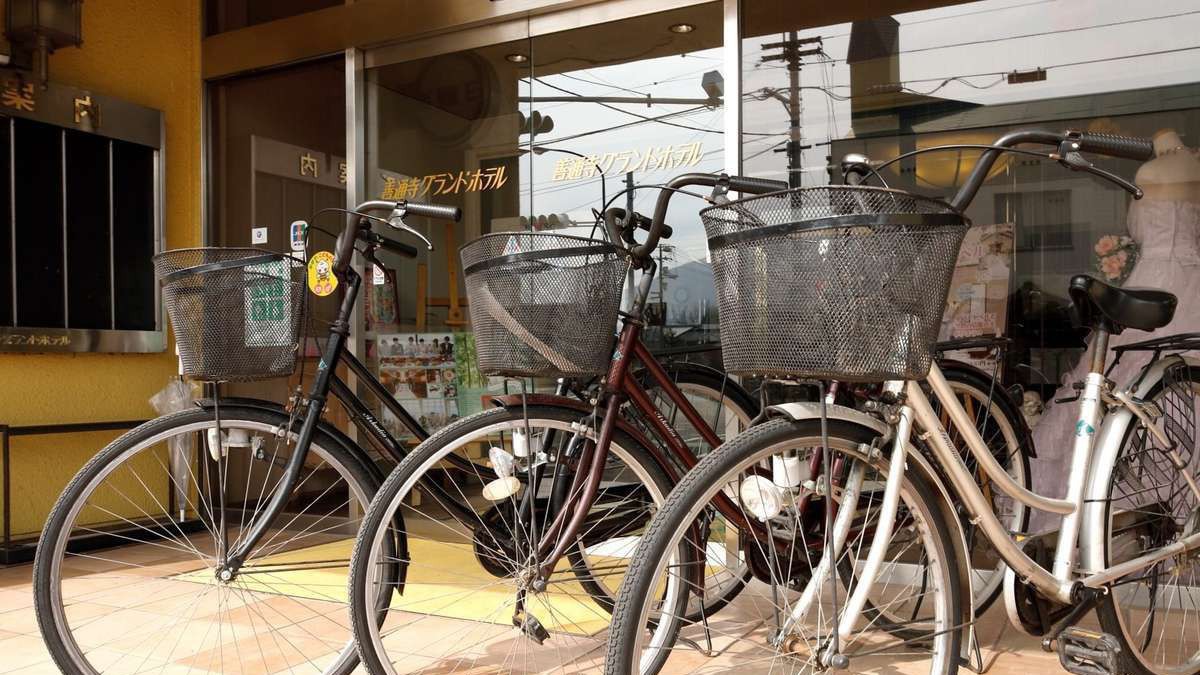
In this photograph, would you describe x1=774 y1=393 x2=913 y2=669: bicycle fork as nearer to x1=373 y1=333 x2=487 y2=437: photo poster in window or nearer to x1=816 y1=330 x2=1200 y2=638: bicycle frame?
x1=816 y1=330 x2=1200 y2=638: bicycle frame

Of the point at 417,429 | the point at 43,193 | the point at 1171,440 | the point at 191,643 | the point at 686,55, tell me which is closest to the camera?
the point at 1171,440

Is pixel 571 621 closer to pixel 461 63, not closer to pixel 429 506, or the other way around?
pixel 429 506

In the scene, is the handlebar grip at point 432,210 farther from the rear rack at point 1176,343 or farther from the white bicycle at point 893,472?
the rear rack at point 1176,343

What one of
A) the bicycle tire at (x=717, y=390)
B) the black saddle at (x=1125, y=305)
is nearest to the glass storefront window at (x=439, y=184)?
the bicycle tire at (x=717, y=390)

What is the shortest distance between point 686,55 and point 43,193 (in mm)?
2855

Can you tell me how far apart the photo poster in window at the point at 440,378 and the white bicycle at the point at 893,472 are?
7.39ft

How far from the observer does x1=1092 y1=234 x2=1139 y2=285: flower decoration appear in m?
3.34

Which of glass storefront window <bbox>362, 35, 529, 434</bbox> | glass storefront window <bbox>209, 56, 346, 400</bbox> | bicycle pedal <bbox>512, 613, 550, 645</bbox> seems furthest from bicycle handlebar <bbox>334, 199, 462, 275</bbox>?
glass storefront window <bbox>209, 56, 346, 400</bbox>

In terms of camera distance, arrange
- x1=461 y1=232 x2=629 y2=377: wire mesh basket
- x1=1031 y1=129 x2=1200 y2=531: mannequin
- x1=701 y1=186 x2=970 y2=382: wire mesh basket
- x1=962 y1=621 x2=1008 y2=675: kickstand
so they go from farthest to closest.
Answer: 1. x1=1031 y1=129 x2=1200 y2=531: mannequin
2. x1=461 y1=232 x2=629 y2=377: wire mesh basket
3. x1=962 y1=621 x2=1008 y2=675: kickstand
4. x1=701 y1=186 x2=970 y2=382: wire mesh basket

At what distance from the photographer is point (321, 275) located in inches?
102

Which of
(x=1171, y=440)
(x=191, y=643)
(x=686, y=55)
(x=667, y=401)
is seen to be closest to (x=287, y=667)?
(x=191, y=643)

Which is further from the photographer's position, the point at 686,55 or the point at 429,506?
the point at 686,55

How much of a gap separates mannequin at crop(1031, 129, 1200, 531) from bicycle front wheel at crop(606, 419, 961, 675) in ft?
4.55

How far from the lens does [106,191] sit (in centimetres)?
450
